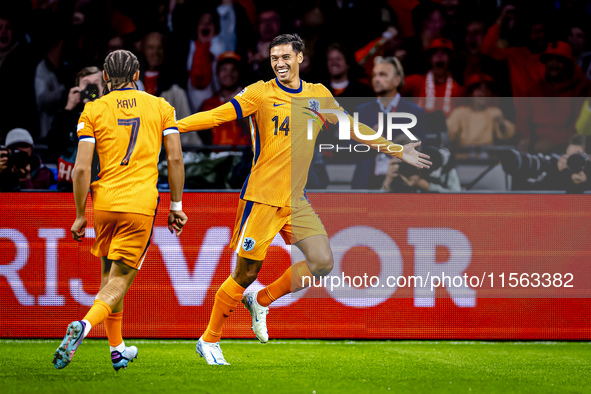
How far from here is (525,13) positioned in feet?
28.9

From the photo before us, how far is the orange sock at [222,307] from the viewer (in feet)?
→ 17.0

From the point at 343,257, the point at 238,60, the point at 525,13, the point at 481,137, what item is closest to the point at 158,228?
the point at 343,257

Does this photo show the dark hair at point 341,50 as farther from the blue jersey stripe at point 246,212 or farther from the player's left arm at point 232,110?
the blue jersey stripe at point 246,212

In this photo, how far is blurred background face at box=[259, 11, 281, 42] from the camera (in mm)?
8648

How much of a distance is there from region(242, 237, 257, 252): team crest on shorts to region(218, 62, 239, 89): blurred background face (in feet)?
10.4

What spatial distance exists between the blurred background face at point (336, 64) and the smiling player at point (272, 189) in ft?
9.37

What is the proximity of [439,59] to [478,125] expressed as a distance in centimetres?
113

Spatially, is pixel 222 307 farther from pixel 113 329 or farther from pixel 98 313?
pixel 98 313

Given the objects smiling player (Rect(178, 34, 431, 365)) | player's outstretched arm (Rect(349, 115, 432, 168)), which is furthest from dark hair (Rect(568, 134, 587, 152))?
smiling player (Rect(178, 34, 431, 365))

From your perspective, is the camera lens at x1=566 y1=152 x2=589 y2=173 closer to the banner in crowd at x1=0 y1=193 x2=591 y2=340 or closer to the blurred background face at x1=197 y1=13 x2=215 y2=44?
the banner in crowd at x1=0 y1=193 x2=591 y2=340

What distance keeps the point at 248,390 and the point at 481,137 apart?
13.5 ft

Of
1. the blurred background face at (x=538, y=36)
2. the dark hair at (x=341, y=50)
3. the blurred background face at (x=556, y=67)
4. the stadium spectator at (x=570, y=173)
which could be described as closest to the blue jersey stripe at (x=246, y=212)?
the stadium spectator at (x=570, y=173)

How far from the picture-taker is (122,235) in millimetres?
4609

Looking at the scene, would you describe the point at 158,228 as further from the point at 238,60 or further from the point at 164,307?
the point at 238,60
